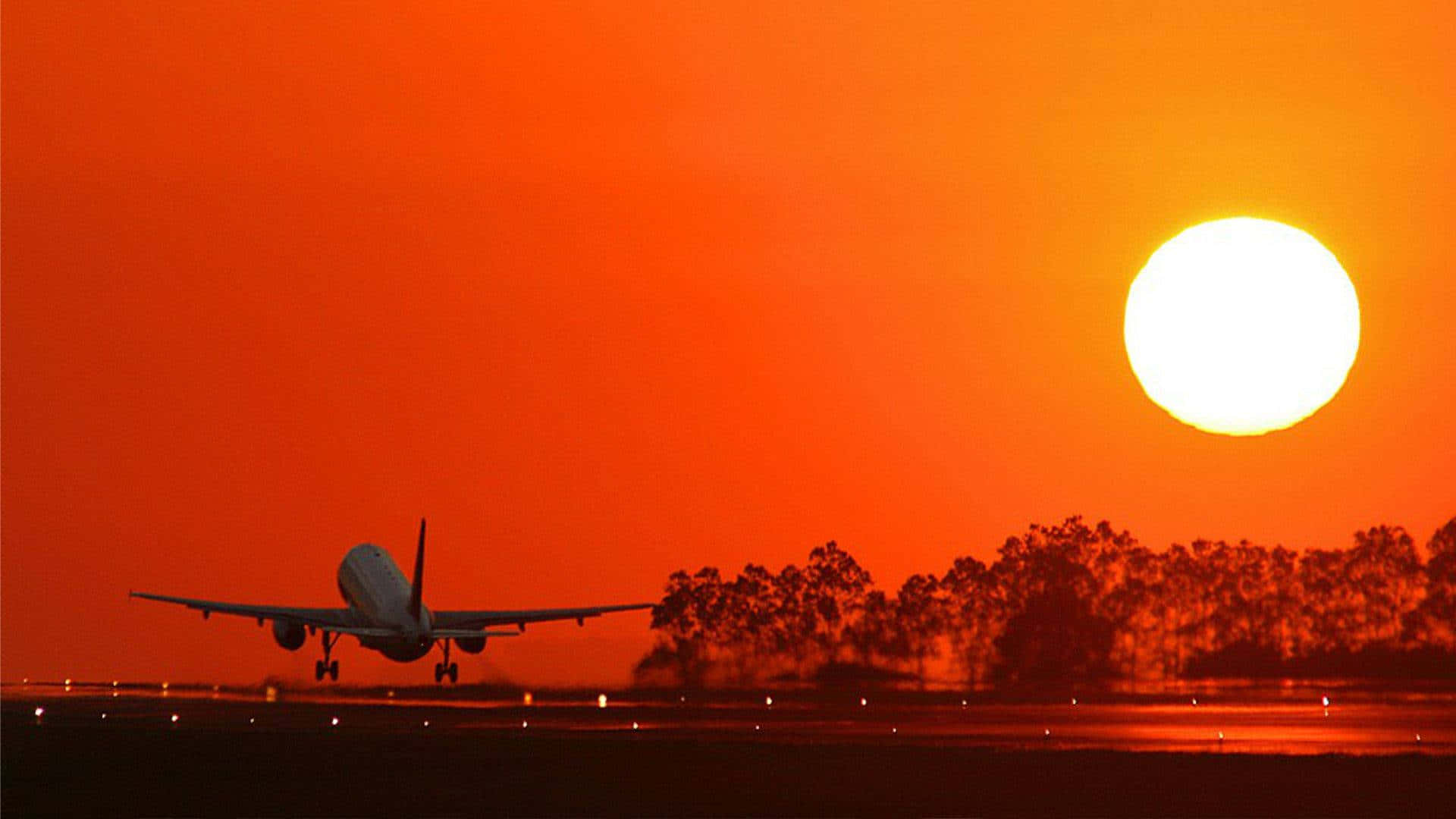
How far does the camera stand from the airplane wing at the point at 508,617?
14275 centimetres

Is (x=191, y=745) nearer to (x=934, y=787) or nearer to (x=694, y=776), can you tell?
(x=694, y=776)

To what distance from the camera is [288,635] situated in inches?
5015

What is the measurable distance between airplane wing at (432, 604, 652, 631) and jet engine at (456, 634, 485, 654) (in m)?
14.6

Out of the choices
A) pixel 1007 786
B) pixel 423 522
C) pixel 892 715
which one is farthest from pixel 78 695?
pixel 1007 786

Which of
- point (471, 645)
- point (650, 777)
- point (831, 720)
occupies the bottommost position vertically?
point (650, 777)

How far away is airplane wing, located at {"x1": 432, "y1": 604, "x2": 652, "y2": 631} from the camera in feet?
468

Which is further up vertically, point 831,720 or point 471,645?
point 471,645

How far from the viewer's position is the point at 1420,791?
5831 cm

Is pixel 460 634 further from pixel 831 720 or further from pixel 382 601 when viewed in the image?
pixel 831 720

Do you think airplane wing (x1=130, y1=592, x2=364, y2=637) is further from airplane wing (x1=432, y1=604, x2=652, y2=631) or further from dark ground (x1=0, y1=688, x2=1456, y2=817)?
dark ground (x1=0, y1=688, x2=1456, y2=817)

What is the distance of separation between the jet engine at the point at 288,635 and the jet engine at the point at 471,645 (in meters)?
8.94

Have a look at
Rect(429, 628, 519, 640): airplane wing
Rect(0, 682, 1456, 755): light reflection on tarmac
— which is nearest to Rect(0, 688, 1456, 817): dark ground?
Rect(0, 682, 1456, 755): light reflection on tarmac

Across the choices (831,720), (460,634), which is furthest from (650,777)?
(460,634)

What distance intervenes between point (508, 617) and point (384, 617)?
19843 millimetres
